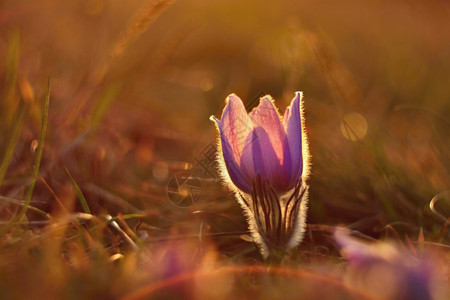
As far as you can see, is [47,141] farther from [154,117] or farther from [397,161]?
[397,161]

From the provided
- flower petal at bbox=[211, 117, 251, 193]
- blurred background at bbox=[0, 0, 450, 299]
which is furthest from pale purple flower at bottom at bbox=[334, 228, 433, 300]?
flower petal at bbox=[211, 117, 251, 193]

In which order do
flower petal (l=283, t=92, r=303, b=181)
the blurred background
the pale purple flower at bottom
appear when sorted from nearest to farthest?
the pale purple flower at bottom, flower petal (l=283, t=92, r=303, b=181), the blurred background

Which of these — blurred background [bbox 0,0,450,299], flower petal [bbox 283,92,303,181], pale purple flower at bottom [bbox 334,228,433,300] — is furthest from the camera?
blurred background [bbox 0,0,450,299]

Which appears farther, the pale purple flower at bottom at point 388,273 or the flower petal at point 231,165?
the flower petal at point 231,165

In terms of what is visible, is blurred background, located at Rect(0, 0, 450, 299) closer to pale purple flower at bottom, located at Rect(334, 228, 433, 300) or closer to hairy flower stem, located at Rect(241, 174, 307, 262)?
hairy flower stem, located at Rect(241, 174, 307, 262)

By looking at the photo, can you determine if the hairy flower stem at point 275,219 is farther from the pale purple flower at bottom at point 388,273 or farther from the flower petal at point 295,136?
the pale purple flower at bottom at point 388,273

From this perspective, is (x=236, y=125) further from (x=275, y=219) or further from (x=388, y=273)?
(x=388, y=273)

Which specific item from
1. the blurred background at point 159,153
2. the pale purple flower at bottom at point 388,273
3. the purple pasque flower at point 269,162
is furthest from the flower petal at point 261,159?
the pale purple flower at bottom at point 388,273
